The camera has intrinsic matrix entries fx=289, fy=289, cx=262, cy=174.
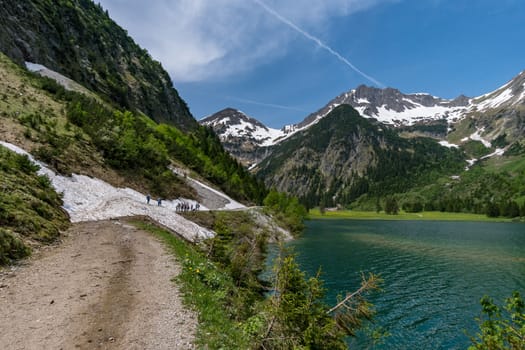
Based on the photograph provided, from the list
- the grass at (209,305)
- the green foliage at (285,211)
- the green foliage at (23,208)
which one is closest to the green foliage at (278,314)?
the grass at (209,305)

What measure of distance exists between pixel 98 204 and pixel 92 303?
80.7 ft

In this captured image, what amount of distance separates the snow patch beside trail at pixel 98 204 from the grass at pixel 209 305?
39.3 feet

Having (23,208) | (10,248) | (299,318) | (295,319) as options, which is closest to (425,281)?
(299,318)

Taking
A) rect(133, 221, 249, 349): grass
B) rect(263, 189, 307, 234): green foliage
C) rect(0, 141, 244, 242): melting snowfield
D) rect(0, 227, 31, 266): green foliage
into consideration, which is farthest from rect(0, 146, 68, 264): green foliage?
rect(263, 189, 307, 234): green foliage

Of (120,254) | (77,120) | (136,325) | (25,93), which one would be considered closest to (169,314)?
(136,325)

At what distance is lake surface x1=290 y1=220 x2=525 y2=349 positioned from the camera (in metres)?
21.7

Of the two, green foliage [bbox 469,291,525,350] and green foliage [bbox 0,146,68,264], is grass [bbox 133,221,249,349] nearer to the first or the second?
green foliage [bbox 469,291,525,350]

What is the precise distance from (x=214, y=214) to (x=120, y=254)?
101 feet

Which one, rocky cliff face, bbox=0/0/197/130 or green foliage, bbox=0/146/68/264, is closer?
green foliage, bbox=0/146/68/264

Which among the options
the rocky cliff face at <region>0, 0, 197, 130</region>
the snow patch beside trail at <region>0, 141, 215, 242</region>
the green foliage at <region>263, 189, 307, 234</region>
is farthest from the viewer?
the green foliage at <region>263, 189, 307, 234</region>

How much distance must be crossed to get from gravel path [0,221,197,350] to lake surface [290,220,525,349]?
9.19 meters

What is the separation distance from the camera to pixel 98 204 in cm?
3222

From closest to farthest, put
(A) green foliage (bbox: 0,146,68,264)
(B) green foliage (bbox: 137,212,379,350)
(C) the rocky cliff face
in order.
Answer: (B) green foliage (bbox: 137,212,379,350) → (A) green foliage (bbox: 0,146,68,264) → (C) the rocky cliff face

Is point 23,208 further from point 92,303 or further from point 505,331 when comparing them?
point 505,331
